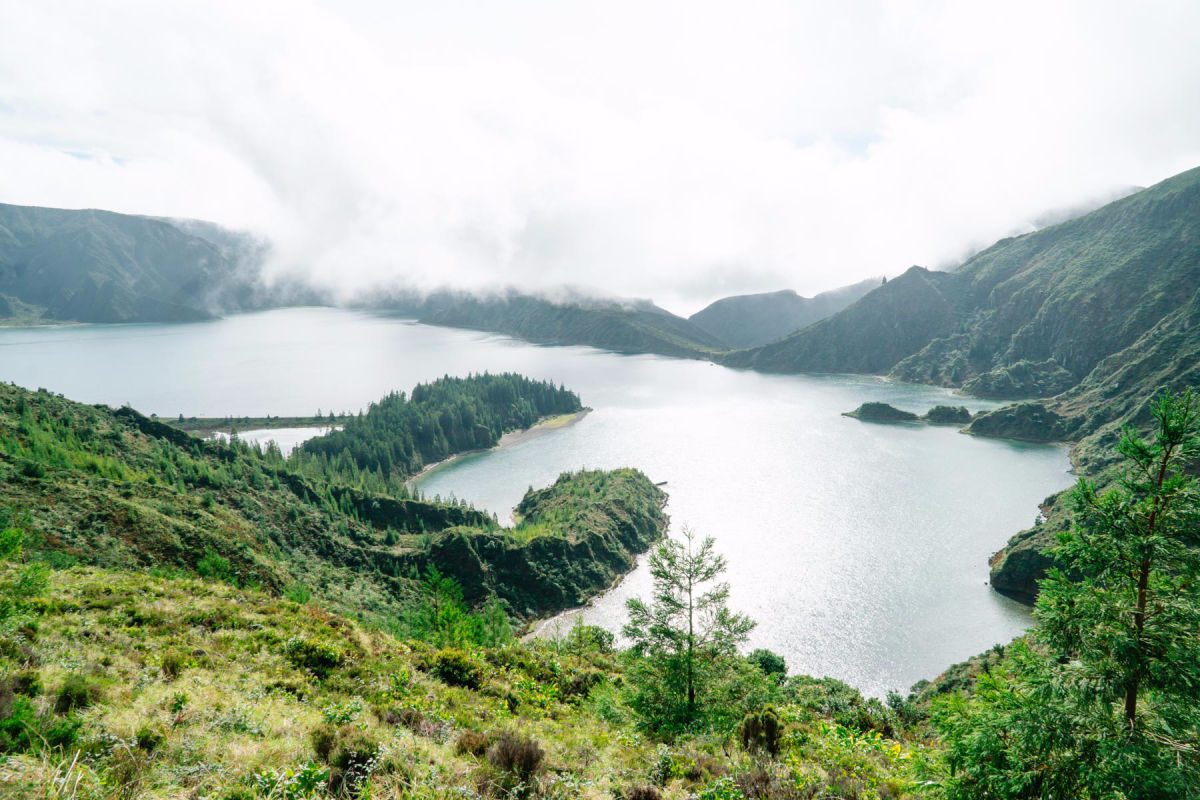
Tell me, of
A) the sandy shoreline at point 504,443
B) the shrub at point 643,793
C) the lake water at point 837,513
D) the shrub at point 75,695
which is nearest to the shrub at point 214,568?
the shrub at point 75,695

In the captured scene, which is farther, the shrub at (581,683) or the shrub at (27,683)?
the shrub at (581,683)

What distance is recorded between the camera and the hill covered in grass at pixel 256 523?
127 feet

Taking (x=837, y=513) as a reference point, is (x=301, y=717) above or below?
above

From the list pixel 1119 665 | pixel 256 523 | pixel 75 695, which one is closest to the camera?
pixel 1119 665

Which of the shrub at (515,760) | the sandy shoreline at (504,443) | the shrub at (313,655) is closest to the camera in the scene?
the shrub at (515,760)

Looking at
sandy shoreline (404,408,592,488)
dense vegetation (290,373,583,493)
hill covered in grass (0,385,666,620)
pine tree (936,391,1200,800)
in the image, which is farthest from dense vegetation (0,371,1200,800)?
sandy shoreline (404,408,592,488)

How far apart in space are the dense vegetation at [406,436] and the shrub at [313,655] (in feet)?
342

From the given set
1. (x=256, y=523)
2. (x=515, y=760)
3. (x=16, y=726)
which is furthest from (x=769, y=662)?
(x=16, y=726)

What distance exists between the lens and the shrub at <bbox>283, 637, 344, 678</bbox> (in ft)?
59.8

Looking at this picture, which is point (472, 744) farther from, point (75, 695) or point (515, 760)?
point (75, 695)

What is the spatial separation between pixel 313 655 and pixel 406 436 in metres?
147

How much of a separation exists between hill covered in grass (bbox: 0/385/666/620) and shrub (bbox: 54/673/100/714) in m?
25.0

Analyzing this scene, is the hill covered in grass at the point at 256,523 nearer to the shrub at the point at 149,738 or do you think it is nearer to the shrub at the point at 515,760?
the shrub at the point at 149,738

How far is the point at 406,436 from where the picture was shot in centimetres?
15862
